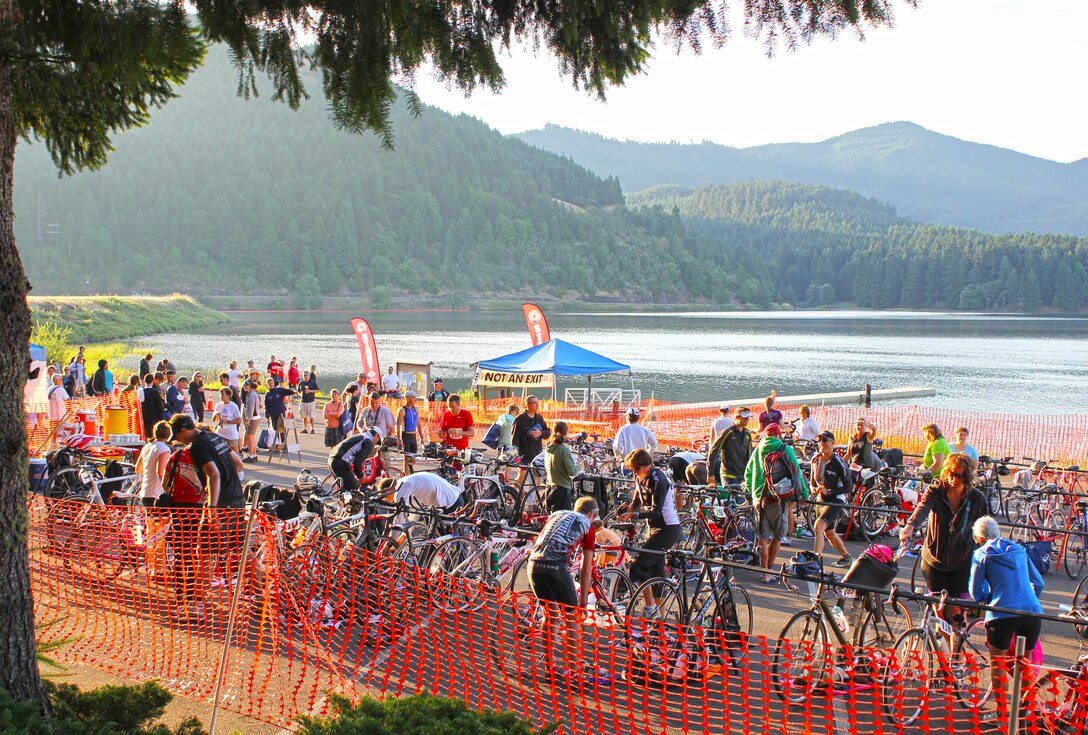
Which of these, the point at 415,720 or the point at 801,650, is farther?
the point at 801,650

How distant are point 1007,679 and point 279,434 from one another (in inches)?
557

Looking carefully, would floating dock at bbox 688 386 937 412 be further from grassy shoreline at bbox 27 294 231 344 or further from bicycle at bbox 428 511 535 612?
grassy shoreline at bbox 27 294 231 344

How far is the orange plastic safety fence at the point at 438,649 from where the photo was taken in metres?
5.76

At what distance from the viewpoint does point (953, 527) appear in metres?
6.82

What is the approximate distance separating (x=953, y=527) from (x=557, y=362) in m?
16.4

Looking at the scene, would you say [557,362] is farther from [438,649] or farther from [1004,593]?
[1004,593]

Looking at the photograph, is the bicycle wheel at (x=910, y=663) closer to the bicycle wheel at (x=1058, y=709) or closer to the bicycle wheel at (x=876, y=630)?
the bicycle wheel at (x=876, y=630)

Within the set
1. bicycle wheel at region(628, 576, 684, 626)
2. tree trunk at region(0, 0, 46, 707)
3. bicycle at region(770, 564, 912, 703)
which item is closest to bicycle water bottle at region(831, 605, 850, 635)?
bicycle at region(770, 564, 912, 703)

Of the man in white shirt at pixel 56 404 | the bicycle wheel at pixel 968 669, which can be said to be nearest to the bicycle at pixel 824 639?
the bicycle wheel at pixel 968 669

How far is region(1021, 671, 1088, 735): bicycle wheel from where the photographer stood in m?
5.00

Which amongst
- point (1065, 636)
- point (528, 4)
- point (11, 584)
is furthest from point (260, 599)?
point (1065, 636)

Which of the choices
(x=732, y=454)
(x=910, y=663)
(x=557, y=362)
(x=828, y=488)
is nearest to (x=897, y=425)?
(x=557, y=362)

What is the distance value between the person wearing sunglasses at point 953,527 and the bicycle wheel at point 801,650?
4.07 feet

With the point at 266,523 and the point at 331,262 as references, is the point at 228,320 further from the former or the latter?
the point at 266,523
